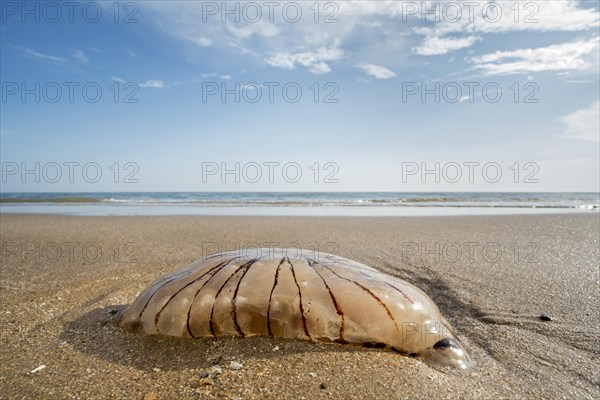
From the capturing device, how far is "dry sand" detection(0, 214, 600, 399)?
2090 mm

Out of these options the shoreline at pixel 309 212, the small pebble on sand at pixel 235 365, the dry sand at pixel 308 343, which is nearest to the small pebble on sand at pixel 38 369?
the dry sand at pixel 308 343

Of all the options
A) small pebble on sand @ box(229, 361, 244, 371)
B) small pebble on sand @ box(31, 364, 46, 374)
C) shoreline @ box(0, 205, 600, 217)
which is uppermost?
shoreline @ box(0, 205, 600, 217)

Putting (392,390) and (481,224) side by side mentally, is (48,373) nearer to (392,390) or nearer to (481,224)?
(392,390)

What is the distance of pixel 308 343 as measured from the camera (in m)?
2.39

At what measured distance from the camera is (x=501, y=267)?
191 inches

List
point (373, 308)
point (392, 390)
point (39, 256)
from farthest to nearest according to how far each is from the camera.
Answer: point (39, 256)
point (373, 308)
point (392, 390)

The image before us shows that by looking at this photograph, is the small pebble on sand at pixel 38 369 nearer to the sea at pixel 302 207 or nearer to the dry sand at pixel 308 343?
the dry sand at pixel 308 343

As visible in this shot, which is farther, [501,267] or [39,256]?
[39,256]

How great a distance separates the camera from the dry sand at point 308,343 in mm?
2090

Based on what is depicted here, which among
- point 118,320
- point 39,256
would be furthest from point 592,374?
point 39,256

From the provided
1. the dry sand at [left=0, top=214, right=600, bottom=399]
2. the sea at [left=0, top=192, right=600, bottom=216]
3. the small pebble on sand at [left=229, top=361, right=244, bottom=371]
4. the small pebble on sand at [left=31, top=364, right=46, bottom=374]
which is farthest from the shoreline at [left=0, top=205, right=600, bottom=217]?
the small pebble on sand at [left=229, top=361, right=244, bottom=371]

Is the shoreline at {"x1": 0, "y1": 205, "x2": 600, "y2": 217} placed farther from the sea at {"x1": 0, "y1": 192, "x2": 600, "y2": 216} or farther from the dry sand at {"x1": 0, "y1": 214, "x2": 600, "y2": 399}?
the dry sand at {"x1": 0, "y1": 214, "x2": 600, "y2": 399}

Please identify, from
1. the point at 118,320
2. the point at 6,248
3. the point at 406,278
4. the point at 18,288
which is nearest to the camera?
the point at 118,320

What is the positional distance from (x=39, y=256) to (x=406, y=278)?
17.0 ft
